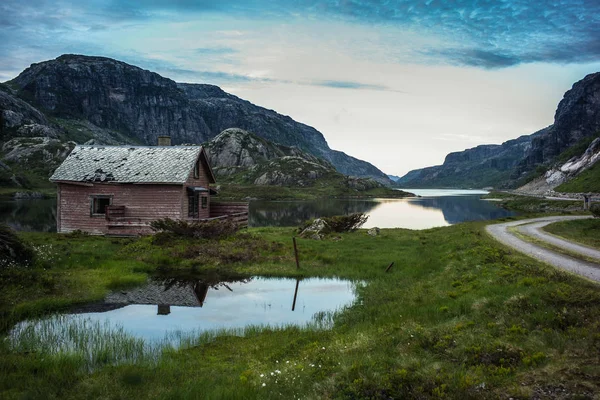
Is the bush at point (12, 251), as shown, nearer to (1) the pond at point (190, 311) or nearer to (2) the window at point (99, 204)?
(1) the pond at point (190, 311)

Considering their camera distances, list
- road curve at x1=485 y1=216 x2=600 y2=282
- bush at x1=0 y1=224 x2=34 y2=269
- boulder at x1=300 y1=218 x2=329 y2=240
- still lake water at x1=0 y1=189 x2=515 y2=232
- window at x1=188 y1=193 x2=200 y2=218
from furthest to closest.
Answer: still lake water at x1=0 y1=189 x2=515 y2=232 < window at x1=188 y1=193 x2=200 y2=218 < boulder at x1=300 y1=218 x2=329 y2=240 < bush at x1=0 y1=224 x2=34 y2=269 < road curve at x1=485 y1=216 x2=600 y2=282

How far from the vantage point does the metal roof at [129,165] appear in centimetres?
4181

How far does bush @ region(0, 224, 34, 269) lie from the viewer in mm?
21964

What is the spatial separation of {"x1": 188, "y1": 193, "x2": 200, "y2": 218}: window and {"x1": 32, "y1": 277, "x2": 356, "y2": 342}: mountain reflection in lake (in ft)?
64.2

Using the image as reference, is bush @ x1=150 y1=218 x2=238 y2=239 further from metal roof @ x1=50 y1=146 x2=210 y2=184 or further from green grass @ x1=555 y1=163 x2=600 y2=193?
green grass @ x1=555 y1=163 x2=600 y2=193

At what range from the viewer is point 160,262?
29516mm

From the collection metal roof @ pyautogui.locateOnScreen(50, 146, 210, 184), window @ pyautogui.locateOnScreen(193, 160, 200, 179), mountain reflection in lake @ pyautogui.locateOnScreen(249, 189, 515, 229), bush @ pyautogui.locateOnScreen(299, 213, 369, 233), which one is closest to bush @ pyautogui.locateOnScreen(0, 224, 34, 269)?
metal roof @ pyautogui.locateOnScreen(50, 146, 210, 184)

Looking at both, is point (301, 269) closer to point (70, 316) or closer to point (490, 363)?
point (70, 316)

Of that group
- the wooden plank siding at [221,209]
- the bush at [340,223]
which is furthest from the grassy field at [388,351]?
the wooden plank siding at [221,209]

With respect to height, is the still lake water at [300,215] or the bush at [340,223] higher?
the bush at [340,223]

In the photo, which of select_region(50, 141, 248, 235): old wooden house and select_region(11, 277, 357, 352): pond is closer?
select_region(11, 277, 357, 352): pond

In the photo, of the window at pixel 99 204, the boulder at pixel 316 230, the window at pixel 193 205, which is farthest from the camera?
the window at pixel 193 205

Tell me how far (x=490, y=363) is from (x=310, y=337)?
649 centimetres

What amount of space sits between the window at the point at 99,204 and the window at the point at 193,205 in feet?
25.5
